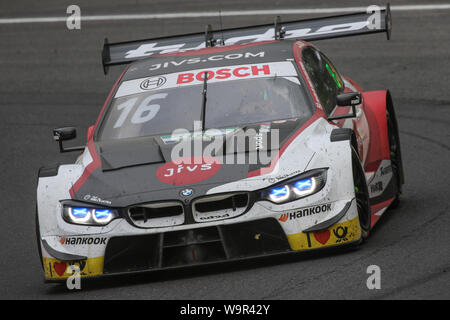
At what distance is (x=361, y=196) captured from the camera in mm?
6812

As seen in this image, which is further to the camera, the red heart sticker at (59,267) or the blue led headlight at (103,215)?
the red heart sticker at (59,267)

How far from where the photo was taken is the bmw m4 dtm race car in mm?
6270

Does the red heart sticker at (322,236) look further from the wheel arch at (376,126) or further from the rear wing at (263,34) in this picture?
the rear wing at (263,34)

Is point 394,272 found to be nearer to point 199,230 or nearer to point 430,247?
point 430,247

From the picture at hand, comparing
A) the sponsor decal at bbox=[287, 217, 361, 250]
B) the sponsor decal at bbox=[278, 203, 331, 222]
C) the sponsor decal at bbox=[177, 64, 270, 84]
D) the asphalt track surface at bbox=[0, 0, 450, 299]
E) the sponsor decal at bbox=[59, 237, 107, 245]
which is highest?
the sponsor decal at bbox=[177, 64, 270, 84]

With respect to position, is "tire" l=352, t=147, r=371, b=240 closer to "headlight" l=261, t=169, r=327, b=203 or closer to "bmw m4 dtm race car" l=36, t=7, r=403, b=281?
"bmw m4 dtm race car" l=36, t=7, r=403, b=281

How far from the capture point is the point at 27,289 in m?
6.76

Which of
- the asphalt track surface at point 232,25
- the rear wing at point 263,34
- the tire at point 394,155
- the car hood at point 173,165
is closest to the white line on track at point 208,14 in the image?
the asphalt track surface at point 232,25

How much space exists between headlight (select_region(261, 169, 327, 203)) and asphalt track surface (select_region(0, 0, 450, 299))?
0.43 meters

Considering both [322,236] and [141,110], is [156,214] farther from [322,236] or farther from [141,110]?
[141,110]

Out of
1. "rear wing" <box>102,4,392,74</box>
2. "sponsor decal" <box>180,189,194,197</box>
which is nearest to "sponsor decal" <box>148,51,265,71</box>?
"rear wing" <box>102,4,392,74</box>

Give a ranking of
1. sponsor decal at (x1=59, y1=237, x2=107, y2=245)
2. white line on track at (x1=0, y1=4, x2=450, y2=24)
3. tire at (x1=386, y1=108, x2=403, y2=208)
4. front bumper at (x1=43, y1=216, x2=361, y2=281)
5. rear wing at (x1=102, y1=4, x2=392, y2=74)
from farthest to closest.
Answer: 1. white line on track at (x1=0, y1=4, x2=450, y2=24)
2. rear wing at (x1=102, y1=4, x2=392, y2=74)
3. tire at (x1=386, y1=108, x2=403, y2=208)
4. sponsor decal at (x1=59, y1=237, x2=107, y2=245)
5. front bumper at (x1=43, y1=216, x2=361, y2=281)

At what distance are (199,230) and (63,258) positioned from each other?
0.92 m

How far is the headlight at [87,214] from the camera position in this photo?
6.36m
